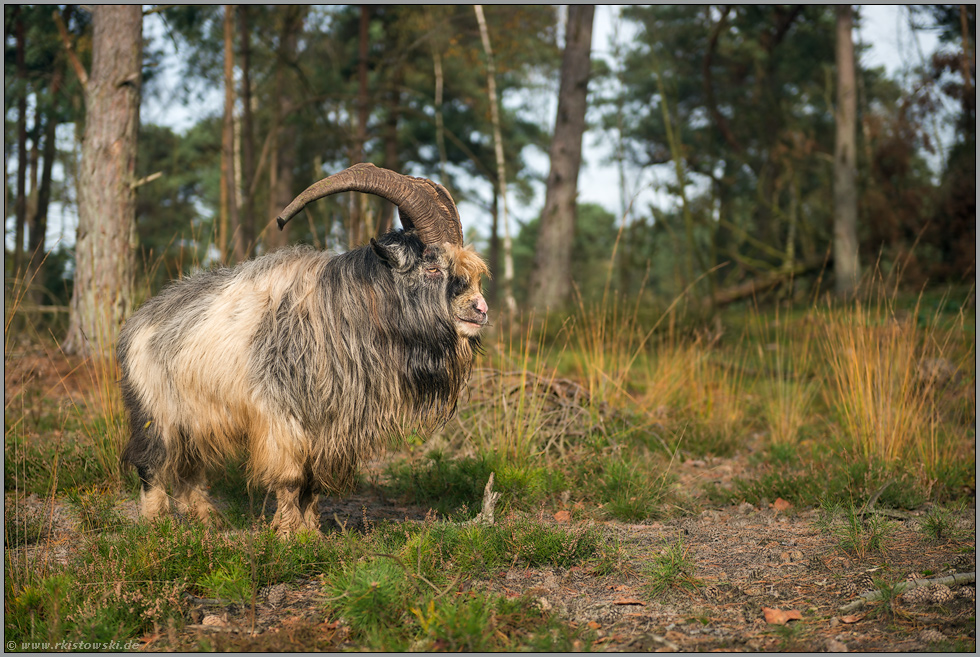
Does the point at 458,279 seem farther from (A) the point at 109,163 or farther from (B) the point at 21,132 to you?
(B) the point at 21,132

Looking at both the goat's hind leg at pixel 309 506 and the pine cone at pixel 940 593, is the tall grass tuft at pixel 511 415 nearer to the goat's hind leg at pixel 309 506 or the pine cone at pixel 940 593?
the goat's hind leg at pixel 309 506

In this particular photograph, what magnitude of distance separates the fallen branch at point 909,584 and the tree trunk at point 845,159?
391 inches

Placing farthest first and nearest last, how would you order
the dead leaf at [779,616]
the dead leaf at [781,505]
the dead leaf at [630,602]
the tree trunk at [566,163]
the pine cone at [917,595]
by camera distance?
the tree trunk at [566,163] → the dead leaf at [781,505] → the dead leaf at [630,602] → the pine cone at [917,595] → the dead leaf at [779,616]

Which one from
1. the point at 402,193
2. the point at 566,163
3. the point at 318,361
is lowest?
the point at 318,361

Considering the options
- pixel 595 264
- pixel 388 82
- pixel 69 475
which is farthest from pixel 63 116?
pixel 595 264

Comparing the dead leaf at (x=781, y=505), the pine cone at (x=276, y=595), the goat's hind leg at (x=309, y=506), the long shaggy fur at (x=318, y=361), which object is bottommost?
the dead leaf at (x=781, y=505)

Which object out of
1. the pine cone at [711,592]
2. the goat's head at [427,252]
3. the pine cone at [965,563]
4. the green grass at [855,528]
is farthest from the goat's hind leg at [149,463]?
the pine cone at [965,563]

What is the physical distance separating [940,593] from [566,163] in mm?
9494

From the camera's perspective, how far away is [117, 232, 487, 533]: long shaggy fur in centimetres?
386

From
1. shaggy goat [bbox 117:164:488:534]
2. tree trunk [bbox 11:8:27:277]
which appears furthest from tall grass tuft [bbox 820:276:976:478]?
tree trunk [bbox 11:8:27:277]

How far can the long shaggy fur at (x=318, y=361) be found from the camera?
3.86 metres

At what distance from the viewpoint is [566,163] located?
11617 millimetres

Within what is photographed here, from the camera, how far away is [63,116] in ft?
43.5

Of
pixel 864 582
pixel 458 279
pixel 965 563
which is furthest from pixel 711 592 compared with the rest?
pixel 458 279
